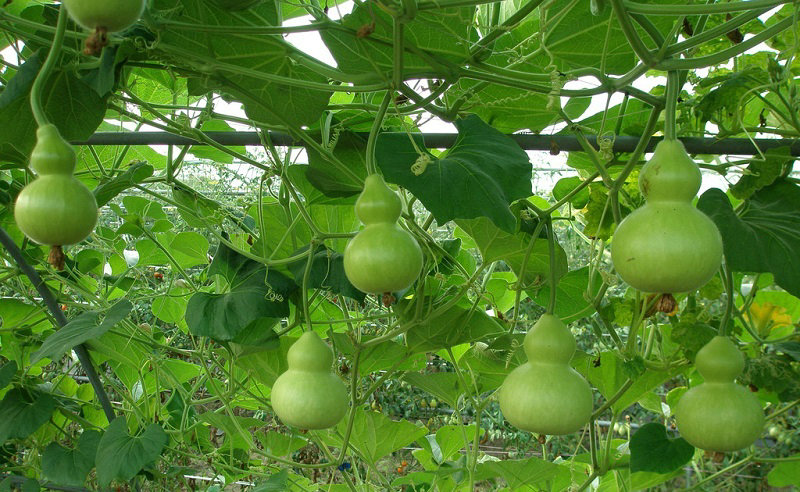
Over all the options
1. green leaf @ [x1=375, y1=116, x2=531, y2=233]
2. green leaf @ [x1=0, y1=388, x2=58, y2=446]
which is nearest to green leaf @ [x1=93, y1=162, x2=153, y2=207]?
green leaf @ [x1=375, y1=116, x2=531, y2=233]

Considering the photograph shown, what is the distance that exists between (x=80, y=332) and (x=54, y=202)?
0.74 metres

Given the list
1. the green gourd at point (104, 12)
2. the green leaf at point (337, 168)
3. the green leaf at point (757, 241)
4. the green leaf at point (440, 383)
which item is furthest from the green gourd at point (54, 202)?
the green leaf at point (440, 383)

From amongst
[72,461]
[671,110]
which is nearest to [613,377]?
[671,110]

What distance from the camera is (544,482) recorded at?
141cm

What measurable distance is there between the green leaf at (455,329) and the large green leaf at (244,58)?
0.43 metres

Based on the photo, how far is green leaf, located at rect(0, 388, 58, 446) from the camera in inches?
59.8

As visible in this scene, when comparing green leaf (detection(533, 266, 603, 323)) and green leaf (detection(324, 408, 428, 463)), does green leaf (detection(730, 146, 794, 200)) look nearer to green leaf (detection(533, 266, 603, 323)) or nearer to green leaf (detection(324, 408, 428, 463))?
green leaf (detection(533, 266, 603, 323))

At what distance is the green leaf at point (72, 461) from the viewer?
154cm

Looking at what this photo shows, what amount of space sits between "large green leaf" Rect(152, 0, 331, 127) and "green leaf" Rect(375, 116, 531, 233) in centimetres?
14

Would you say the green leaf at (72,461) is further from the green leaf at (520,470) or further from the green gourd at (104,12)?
the green gourd at (104,12)

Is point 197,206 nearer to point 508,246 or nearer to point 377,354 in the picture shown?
point 377,354

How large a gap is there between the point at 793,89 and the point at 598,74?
0.31 metres

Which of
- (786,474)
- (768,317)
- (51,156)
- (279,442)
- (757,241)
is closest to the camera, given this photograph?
(51,156)

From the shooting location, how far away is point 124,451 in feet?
4.37
